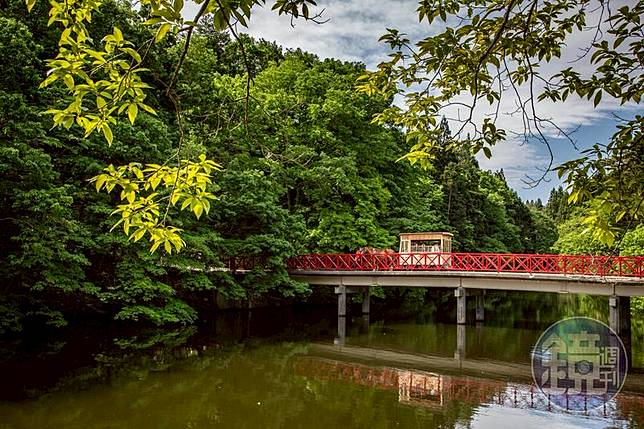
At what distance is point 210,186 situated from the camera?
1320 cm

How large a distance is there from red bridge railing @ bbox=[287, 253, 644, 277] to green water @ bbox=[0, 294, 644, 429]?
2215mm

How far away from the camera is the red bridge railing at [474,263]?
16234 mm

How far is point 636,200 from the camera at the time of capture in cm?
245

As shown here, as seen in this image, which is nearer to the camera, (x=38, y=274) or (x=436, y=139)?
(x=436, y=139)

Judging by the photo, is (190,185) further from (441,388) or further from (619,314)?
(619,314)

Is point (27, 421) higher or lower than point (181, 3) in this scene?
lower

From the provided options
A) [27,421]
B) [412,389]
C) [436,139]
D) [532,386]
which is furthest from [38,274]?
[436,139]

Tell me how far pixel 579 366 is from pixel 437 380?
11.5ft

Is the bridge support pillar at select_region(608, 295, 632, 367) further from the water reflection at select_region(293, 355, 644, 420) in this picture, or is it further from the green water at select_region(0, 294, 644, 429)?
the water reflection at select_region(293, 355, 644, 420)

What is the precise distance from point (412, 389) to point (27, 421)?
20.1 feet

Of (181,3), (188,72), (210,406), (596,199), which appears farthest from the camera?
(188,72)

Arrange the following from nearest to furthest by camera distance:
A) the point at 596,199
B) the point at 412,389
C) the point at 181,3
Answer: the point at 181,3 < the point at 596,199 < the point at 412,389

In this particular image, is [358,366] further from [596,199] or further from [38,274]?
[596,199]

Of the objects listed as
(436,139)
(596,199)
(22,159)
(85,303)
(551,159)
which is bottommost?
(85,303)
